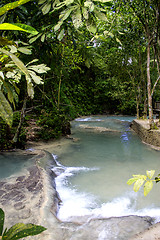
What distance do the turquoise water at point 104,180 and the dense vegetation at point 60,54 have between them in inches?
55.2

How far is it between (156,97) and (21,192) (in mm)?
16637

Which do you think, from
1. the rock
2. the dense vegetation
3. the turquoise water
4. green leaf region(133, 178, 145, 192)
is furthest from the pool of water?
green leaf region(133, 178, 145, 192)

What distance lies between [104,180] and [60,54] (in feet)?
14.5

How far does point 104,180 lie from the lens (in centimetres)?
316

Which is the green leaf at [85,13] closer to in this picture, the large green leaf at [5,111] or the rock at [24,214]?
the large green leaf at [5,111]

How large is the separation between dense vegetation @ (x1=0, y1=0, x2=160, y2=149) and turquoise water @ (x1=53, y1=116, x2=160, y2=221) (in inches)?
55.2

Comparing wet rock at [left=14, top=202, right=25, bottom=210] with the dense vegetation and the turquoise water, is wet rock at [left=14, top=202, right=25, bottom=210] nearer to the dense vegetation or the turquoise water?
the turquoise water

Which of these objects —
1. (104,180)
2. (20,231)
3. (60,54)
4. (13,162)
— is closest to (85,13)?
(20,231)

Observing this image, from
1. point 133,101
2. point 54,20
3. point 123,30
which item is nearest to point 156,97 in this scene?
point 133,101

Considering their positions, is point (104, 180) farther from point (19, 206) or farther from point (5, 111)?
point (5, 111)

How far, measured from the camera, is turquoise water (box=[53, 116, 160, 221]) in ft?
7.68

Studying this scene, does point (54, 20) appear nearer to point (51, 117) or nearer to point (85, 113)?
point (51, 117)

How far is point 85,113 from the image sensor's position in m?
15.1

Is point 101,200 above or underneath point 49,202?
underneath
